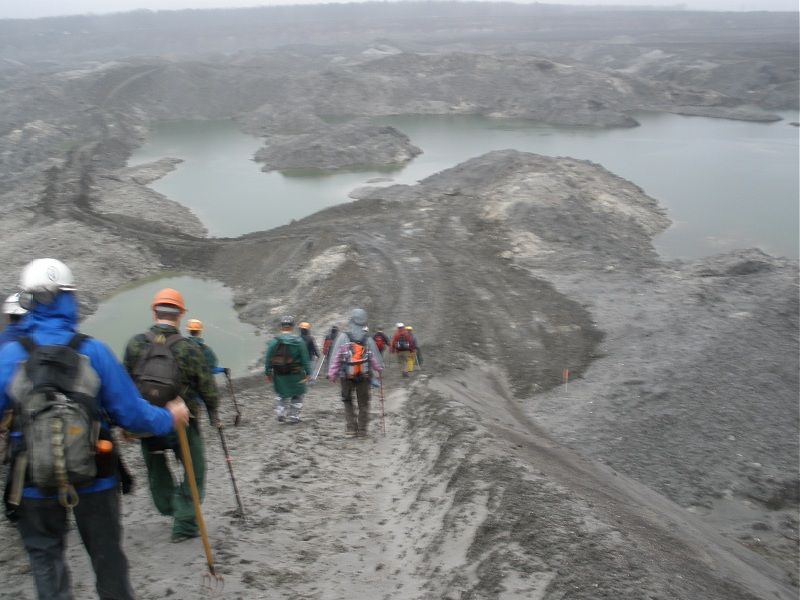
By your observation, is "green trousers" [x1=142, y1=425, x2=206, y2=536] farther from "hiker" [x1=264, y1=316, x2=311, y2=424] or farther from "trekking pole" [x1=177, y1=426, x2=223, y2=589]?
"hiker" [x1=264, y1=316, x2=311, y2=424]

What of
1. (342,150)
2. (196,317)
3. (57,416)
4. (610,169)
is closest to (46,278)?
(57,416)

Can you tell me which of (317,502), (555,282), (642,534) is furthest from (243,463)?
(555,282)

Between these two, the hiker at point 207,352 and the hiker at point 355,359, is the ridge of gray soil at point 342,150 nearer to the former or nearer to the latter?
the hiker at point 355,359

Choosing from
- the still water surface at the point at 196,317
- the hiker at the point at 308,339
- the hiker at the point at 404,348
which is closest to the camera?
the hiker at the point at 308,339

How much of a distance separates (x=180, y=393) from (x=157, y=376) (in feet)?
1.76

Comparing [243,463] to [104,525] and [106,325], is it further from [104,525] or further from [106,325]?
[106,325]

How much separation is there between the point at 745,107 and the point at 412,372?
56231mm

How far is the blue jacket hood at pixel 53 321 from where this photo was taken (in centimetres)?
354

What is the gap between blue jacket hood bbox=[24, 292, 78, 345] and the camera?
354 centimetres

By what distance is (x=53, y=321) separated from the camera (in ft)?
11.8

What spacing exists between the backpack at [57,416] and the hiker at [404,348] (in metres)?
8.62

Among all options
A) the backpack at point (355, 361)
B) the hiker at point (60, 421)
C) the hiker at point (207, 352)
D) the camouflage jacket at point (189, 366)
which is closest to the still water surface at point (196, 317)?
the backpack at point (355, 361)

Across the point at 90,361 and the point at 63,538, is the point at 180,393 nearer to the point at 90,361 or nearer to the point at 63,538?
the point at 63,538

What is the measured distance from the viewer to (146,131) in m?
49.4
